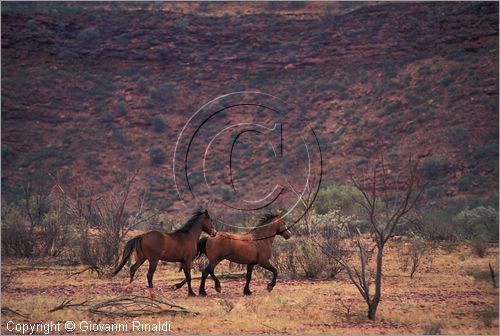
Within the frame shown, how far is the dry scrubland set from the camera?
1259cm

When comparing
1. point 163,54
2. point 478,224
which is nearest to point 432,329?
point 478,224

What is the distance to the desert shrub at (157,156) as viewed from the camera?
53.7 metres

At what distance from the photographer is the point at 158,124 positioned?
56438mm

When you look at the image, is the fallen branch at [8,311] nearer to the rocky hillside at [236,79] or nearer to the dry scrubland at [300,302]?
the dry scrubland at [300,302]

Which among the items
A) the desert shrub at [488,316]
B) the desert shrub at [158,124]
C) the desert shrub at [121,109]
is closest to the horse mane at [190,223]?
the desert shrub at [488,316]

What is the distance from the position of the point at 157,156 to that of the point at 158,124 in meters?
3.55

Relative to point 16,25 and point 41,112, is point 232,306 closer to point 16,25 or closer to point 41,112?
point 41,112

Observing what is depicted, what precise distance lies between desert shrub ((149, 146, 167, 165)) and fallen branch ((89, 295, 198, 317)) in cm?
4014

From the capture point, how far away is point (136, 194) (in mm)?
50406

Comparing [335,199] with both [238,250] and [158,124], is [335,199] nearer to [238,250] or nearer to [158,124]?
[158,124]

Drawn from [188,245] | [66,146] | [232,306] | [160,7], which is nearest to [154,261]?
[188,245]

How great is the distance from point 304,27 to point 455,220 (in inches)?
1171

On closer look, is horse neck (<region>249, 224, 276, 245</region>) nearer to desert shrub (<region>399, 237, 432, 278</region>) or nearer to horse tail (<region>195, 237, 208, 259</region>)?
horse tail (<region>195, 237, 208, 259</region>)

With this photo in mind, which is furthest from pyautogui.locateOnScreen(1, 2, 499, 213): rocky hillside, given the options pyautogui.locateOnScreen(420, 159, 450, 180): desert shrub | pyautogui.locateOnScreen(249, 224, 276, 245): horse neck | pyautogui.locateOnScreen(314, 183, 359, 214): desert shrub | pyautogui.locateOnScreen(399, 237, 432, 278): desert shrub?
pyautogui.locateOnScreen(249, 224, 276, 245): horse neck
